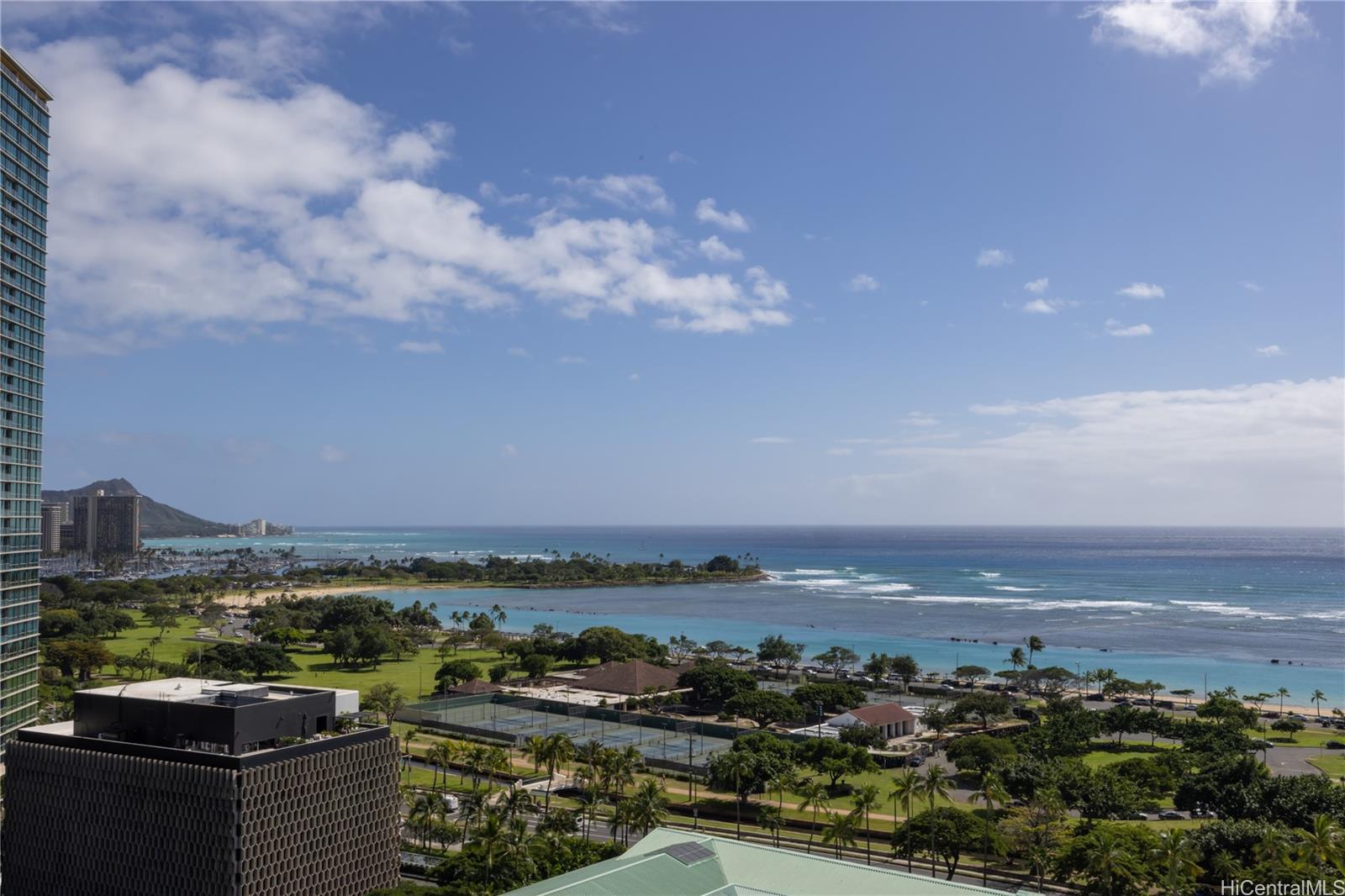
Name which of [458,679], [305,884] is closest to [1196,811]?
[305,884]

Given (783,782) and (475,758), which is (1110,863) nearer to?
(783,782)

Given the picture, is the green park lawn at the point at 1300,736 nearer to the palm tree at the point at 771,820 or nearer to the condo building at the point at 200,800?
the palm tree at the point at 771,820

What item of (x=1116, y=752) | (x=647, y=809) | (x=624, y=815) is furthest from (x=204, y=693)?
(x=1116, y=752)

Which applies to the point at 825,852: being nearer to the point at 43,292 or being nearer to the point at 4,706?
the point at 4,706

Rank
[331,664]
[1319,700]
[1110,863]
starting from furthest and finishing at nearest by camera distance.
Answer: [331,664], [1319,700], [1110,863]

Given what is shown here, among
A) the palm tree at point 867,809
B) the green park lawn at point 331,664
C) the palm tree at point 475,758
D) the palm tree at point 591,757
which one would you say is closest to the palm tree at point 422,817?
the palm tree at point 475,758
